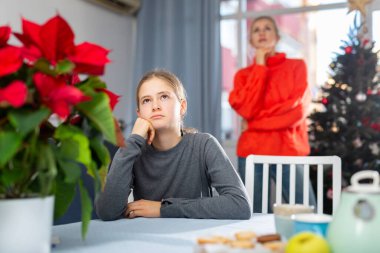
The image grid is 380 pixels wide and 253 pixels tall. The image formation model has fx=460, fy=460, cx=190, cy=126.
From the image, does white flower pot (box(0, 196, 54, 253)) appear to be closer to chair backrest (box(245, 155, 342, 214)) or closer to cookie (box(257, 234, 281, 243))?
cookie (box(257, 234, 281, 243))

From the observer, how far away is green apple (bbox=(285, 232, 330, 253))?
0.75 meters

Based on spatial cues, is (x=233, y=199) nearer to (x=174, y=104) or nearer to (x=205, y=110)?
(x=174, y=104)

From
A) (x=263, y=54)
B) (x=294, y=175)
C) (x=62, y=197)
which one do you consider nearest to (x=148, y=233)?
(x=62, y=197)

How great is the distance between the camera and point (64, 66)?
2.64 ft

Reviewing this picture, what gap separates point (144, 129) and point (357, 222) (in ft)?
2.99

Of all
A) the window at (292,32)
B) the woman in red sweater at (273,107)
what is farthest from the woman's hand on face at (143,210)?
the window at (292,32)

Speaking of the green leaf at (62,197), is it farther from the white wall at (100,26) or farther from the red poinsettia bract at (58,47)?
the white wall at (100,26)

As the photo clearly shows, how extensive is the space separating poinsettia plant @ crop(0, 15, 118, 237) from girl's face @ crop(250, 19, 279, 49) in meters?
2.51

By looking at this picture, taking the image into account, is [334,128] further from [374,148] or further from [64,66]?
[64,66]

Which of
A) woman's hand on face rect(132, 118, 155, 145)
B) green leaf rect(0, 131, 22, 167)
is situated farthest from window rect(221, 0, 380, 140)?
green leaf rect(0, 131, 22, 167)

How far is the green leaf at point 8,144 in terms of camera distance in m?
0.73

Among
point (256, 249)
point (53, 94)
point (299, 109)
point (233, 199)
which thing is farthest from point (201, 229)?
point (299, 109)

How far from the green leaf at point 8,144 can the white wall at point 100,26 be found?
9.25ft

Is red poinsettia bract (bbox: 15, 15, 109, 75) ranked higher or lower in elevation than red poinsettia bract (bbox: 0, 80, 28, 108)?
higher
